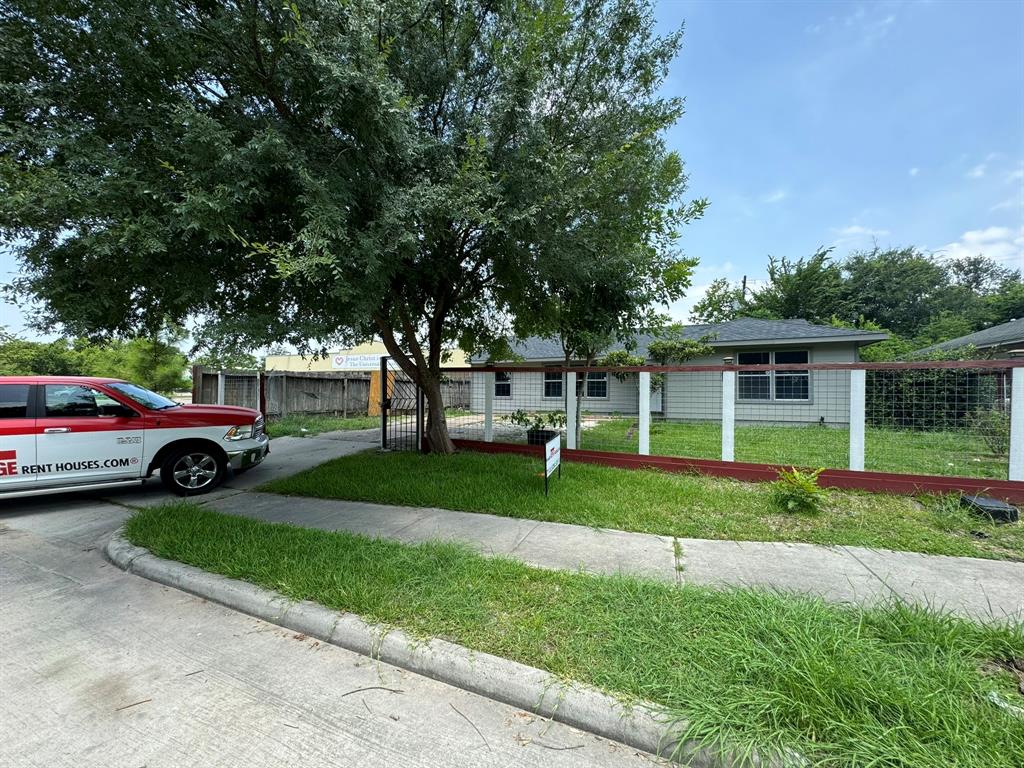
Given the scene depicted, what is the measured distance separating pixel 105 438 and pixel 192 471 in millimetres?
1061

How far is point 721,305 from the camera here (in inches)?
1235

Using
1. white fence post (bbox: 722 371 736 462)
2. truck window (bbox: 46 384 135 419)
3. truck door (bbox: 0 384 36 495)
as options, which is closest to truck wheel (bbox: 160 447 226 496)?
truck window (bbox: 46 384 135 419)

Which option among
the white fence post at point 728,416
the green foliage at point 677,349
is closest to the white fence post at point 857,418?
the white fence post at point 728,416

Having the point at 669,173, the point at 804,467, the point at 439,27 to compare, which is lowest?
the point at 804,467

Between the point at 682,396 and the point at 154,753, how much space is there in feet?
43.5

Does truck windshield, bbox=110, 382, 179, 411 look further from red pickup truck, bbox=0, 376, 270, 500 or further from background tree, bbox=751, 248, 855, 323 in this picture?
background tree, bbox=751, 248, 855, 323

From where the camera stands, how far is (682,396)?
13383mm

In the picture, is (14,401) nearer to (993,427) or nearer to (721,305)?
(993,427)

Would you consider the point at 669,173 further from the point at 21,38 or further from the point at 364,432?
the point at 364,432

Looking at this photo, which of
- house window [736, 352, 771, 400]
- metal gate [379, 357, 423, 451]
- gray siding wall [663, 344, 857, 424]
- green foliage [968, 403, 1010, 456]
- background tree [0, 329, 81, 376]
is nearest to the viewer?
green foliage [968, 403, 1010, 456]

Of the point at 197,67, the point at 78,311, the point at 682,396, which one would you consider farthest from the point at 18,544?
the point at 682,396

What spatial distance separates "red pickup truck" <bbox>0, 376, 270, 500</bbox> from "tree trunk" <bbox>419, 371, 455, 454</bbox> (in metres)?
2.84

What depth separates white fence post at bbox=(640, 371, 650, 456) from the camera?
706 centimetres

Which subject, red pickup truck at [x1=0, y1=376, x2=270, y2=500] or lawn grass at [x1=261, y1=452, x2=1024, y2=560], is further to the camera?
red pickup truck at [x1=0, y1=376, x2=270, y2=500]
